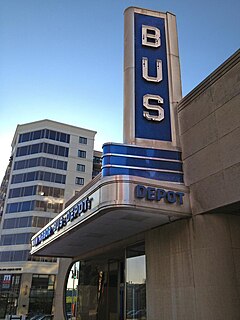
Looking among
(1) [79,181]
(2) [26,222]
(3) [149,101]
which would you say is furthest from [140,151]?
(1) [79,181]

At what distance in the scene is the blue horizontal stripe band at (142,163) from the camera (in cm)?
1188

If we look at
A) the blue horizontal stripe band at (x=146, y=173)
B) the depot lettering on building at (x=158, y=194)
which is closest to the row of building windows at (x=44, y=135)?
the blue horizontal stripe band at (x=146, y=173)

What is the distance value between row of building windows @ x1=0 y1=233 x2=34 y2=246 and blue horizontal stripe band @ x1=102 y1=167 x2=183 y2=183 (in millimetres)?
53313

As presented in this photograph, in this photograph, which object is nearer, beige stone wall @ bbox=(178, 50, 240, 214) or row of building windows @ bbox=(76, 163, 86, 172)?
beige stone wall @ bbox=(178, 50, 240, 214)

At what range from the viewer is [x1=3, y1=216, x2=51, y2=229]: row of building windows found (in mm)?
61875

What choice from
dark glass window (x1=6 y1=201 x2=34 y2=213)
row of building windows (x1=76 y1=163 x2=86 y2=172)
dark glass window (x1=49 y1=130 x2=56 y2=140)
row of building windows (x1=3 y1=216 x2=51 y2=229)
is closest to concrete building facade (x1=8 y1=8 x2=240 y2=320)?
row of building windows (x1=3 y1=216 x2=51 y2=229)

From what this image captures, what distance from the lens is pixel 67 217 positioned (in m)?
14.8

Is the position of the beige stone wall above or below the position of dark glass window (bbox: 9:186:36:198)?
below

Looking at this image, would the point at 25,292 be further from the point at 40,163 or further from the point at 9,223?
the point at 40,163

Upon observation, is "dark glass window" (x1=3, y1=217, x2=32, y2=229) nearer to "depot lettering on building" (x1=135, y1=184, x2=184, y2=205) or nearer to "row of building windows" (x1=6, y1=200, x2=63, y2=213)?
"row of building windows" (x1=6, y1=200, x2=63, y2=213)

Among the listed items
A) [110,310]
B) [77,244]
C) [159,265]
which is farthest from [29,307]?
[159,265]

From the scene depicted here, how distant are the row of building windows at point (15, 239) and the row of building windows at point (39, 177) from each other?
11269mm

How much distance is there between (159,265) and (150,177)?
365 cm

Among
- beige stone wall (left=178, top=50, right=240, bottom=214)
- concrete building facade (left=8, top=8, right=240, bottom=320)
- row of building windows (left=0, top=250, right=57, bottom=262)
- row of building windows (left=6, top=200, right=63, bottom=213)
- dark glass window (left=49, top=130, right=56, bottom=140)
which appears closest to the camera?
beige stone wall (left=178, top=50, right=240, bottom=214)
